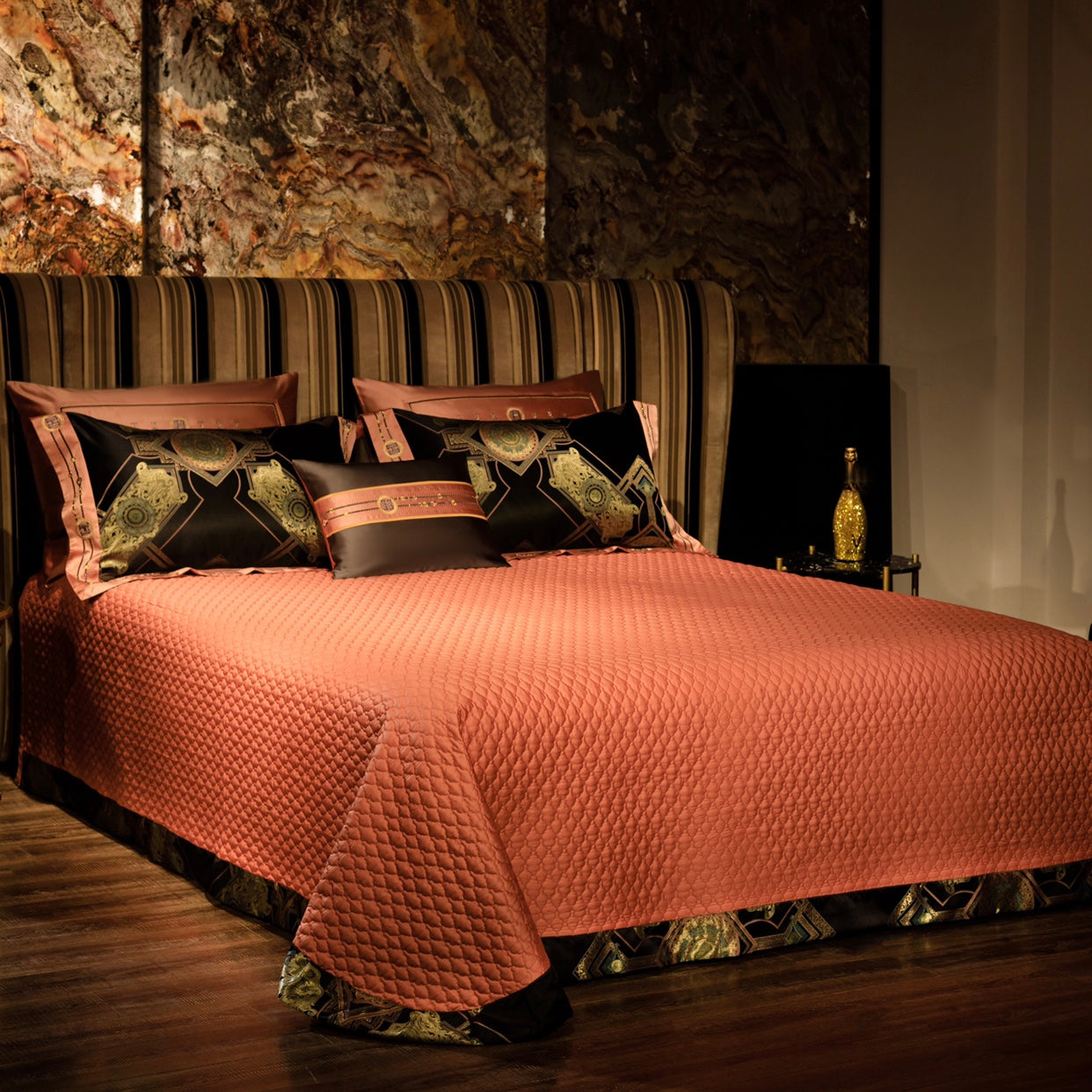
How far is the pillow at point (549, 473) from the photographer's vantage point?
388 cm

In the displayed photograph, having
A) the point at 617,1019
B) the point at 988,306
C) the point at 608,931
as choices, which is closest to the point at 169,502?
the point at 608,931

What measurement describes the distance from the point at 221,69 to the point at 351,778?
A: 8.09 feet

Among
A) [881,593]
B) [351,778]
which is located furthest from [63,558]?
[881,593]

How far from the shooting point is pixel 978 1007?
2432 millimetres

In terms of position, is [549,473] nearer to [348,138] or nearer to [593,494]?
[593,494]

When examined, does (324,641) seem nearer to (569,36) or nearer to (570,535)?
(570,535)

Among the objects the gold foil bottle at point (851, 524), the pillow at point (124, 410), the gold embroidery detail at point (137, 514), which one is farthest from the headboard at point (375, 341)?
the gold embroidery detail at point (137, 514)

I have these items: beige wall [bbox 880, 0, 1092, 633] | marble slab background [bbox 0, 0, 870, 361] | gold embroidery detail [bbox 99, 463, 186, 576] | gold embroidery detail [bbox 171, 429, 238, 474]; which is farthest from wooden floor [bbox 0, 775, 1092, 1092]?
beige wall [bbox 880, 0, 1092, 633]

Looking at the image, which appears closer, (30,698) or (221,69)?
(30,698)

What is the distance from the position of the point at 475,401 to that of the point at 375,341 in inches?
14.4

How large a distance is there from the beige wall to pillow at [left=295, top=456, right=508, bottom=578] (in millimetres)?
2107

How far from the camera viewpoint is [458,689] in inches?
96.3

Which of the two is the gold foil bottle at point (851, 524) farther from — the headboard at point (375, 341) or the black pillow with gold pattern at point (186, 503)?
the black pillow with gold pattern at point (186, 503)

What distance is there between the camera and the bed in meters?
2.37
